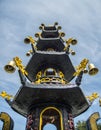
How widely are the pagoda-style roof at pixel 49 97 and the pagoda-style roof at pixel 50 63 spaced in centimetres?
368

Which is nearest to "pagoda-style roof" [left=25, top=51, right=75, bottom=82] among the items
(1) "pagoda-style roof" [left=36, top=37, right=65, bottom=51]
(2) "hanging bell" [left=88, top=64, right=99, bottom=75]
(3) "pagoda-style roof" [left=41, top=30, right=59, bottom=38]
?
(1) "pagoda-style roof" [left=36, top=37, right=65, bottom=51]

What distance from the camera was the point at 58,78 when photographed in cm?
1711

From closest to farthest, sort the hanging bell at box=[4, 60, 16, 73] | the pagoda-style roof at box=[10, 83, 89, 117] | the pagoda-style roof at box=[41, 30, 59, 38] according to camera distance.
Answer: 1. the hanging bell at box=[4, 60, 16, 73]
2. the pagoda-style roof at box=[10, 83, 89, 117]
3. the pagoda-style roof at box=[41, 30, 59, 38]

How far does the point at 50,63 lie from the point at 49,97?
4.23m

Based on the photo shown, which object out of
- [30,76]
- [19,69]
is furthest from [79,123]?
[19,69]

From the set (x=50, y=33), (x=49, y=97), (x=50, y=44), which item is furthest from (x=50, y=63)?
(x=50, y=33)

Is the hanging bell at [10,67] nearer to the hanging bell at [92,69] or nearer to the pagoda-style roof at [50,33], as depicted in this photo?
the hanging bell at [92,69]

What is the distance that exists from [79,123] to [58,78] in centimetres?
2117

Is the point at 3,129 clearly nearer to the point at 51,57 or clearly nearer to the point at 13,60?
the point at 13,60

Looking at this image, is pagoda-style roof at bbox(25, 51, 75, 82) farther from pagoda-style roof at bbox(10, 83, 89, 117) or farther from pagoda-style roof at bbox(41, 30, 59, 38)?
pagoda-style roof at bbox(41, 30, 59, 38)

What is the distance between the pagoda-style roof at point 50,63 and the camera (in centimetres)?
1784

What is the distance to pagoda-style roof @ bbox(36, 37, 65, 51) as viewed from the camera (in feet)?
66.6

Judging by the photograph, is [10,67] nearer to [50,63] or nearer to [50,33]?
[50,63]

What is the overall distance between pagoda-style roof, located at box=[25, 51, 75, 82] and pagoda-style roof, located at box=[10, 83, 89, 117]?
368 centimetres
